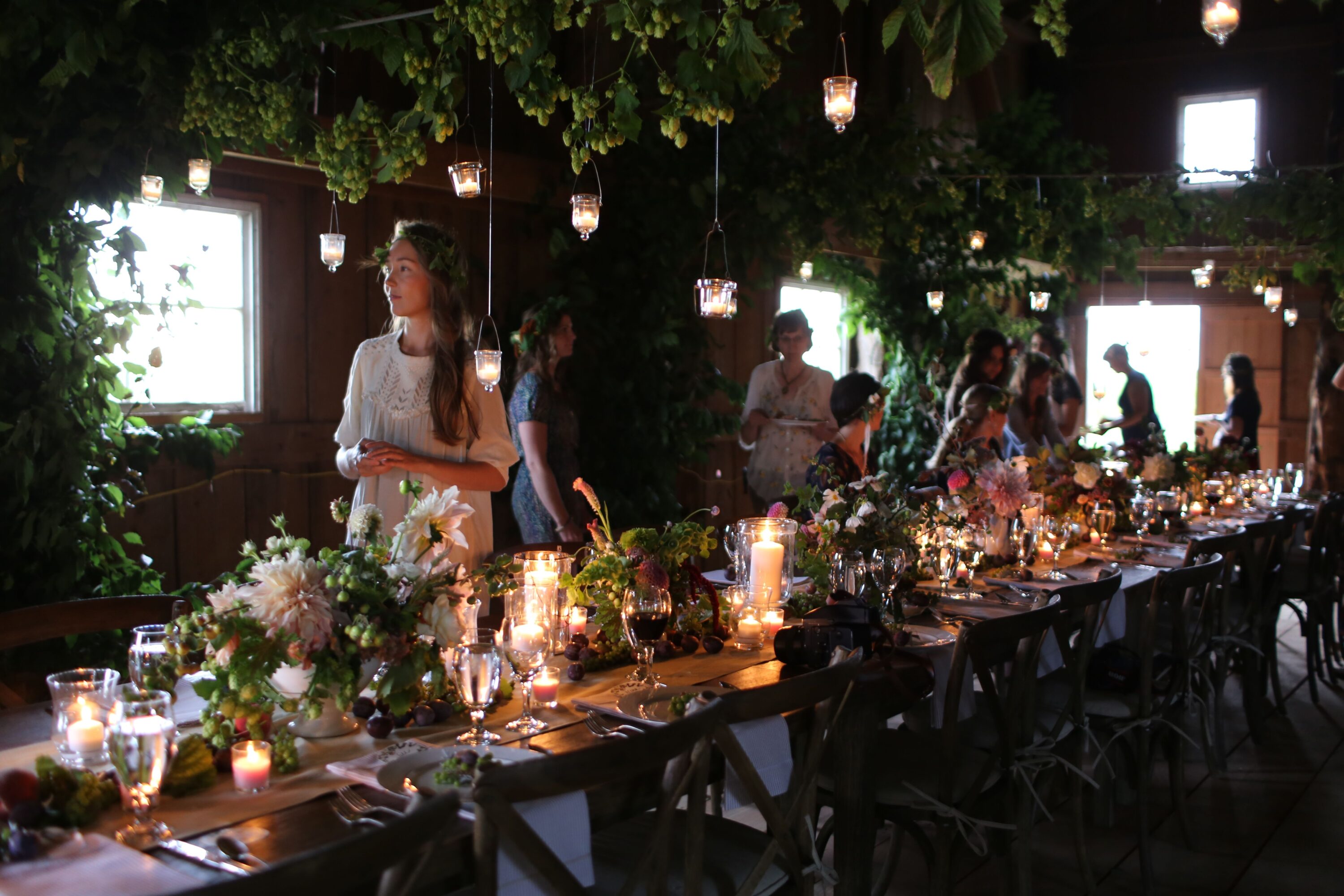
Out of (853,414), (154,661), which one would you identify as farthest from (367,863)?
(853,414)

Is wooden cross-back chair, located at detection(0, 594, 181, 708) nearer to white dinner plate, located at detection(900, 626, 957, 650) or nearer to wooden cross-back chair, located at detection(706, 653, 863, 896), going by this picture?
wooden cross-back chair, located at detection(706, 653, 863, 896)

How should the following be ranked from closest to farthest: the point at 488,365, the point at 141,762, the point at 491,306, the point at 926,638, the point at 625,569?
the point at 141,762 → the point at 625,569 → the point at 926,638 → the point at 488,365 → the point at 491,306

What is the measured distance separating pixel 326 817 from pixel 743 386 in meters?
5.07

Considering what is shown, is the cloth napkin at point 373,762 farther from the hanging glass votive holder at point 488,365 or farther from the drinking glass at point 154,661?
the hanging glass votive holder at point 488,365

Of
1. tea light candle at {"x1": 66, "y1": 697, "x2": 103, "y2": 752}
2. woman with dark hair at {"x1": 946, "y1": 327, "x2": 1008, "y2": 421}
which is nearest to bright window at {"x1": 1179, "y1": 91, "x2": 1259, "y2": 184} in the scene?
woman with dark hair at {"x1": 946, "y1": 327, "x2": 1008, "y2": 421}

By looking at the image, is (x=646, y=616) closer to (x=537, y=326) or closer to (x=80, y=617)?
(x=80, y=617)

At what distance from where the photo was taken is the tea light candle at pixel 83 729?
167 cm

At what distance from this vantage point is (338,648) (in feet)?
6.05

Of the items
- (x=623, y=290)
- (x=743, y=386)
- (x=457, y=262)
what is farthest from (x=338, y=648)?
(x=743, y=386)

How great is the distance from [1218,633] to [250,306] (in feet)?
12.4

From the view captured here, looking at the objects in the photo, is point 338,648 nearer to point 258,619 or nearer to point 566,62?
point 258,619

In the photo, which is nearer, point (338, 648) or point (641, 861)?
point (641, 861)

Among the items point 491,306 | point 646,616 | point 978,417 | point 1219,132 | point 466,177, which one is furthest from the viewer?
point 1219,132

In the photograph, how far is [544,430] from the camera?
415cm
